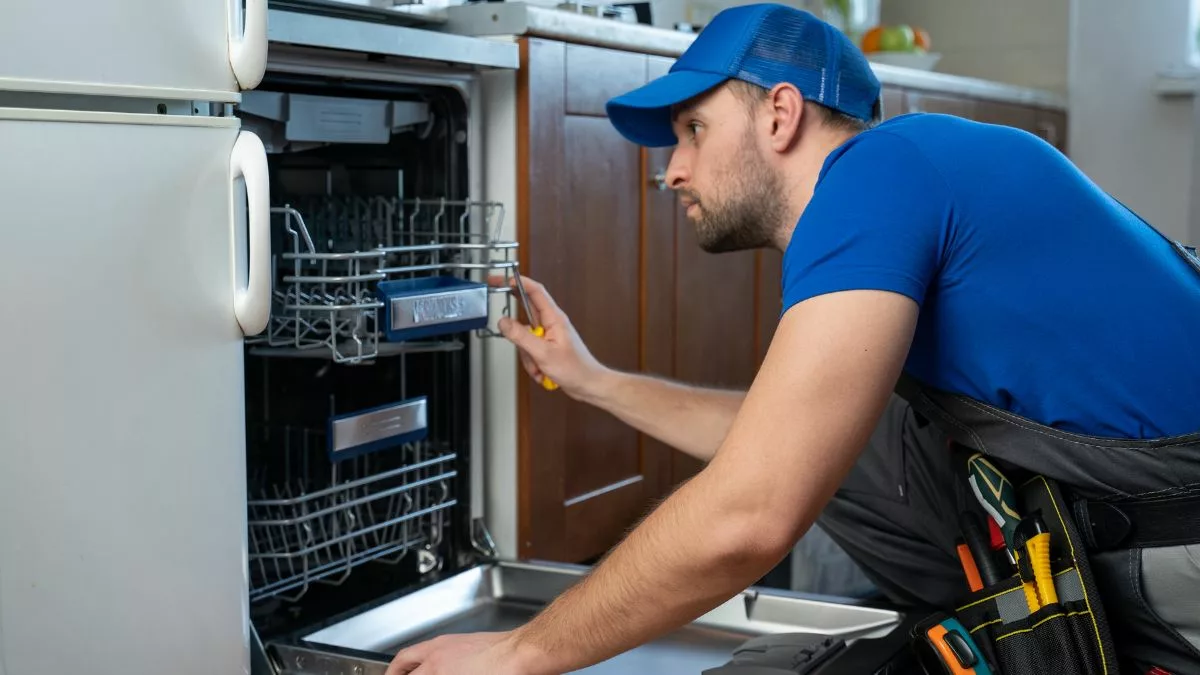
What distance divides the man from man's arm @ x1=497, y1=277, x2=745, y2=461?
27 cm

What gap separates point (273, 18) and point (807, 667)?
2.53 feet

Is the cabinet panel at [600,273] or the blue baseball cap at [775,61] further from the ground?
the blue baseball cap at [775,61]

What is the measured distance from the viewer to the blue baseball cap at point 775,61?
1268mm

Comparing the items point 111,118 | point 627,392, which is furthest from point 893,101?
point 111,118

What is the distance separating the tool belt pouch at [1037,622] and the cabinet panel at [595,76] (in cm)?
80

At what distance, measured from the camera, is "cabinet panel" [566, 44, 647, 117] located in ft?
5.47

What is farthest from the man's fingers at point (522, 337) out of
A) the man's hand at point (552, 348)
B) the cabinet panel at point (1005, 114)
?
the cabinet panel at point (1005, 114)

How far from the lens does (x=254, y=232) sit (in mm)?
1043

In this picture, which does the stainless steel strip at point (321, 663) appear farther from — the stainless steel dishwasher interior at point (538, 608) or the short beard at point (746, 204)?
the short beard at point (746, 204)

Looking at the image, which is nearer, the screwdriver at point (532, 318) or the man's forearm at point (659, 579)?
the man's forearm at point (659, 579)

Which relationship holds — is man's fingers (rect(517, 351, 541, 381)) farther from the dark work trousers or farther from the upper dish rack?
the dark work trousers

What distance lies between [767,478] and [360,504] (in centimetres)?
65

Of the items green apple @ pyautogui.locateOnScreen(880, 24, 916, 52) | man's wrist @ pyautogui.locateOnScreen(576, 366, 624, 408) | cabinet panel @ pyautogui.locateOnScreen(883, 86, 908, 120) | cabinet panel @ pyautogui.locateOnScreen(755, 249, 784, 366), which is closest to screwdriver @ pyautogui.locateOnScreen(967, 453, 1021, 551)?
man's wrist @ pyautogui.locateOnScreen(576, 366, 624, 408)

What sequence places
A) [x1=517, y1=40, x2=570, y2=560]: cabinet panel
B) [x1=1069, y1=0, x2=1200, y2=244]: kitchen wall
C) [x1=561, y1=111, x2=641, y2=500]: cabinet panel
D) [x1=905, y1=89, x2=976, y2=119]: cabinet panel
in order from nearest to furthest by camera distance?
[x1=517, y1=40, x2=570, y2=560]: cabinet panel → [x1=561, y1=111, x2=641, y2=500]: cabinet panel → [x1=905, y1=89, x2=976, y2=119]: cabinet panel → [x1=1069, y1=0, x2=1200, y2=244]: kitchen wall
